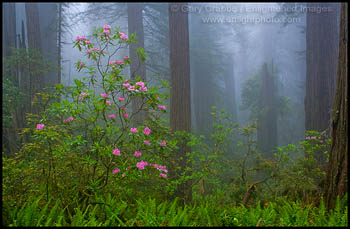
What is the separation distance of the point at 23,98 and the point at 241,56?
36851 mm

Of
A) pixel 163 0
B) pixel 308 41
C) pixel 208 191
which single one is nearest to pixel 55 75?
pixel 163 0

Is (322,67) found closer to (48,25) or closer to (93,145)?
(93,145)

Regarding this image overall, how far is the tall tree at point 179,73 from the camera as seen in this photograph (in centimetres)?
542

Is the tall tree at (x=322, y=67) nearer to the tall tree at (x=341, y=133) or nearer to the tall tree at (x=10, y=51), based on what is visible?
the tall tree at (x=341, y=133)

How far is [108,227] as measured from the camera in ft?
7.34

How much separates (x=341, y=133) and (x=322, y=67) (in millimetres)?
4515

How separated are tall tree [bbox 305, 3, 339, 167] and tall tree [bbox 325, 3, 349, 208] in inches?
153

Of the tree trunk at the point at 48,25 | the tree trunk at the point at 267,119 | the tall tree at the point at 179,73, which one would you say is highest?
the tree trunk at the point at 48,25

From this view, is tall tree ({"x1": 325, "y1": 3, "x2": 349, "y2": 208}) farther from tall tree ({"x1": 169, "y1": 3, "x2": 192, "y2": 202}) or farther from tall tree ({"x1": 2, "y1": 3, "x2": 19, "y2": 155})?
tall tree ({"x1": 2, "y1": 3, "x2": 19, "y2": 155})

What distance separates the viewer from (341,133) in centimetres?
283

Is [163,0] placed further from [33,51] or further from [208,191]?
[208,191]

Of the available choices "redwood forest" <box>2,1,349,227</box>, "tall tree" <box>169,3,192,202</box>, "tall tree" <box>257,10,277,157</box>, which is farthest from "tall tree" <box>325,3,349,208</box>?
"tall tree" <box>257,10,277,157</box>

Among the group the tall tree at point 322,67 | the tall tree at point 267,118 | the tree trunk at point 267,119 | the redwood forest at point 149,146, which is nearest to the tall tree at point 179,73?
the redwood forest at point 149,146

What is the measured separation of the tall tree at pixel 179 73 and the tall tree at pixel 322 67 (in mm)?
3466
